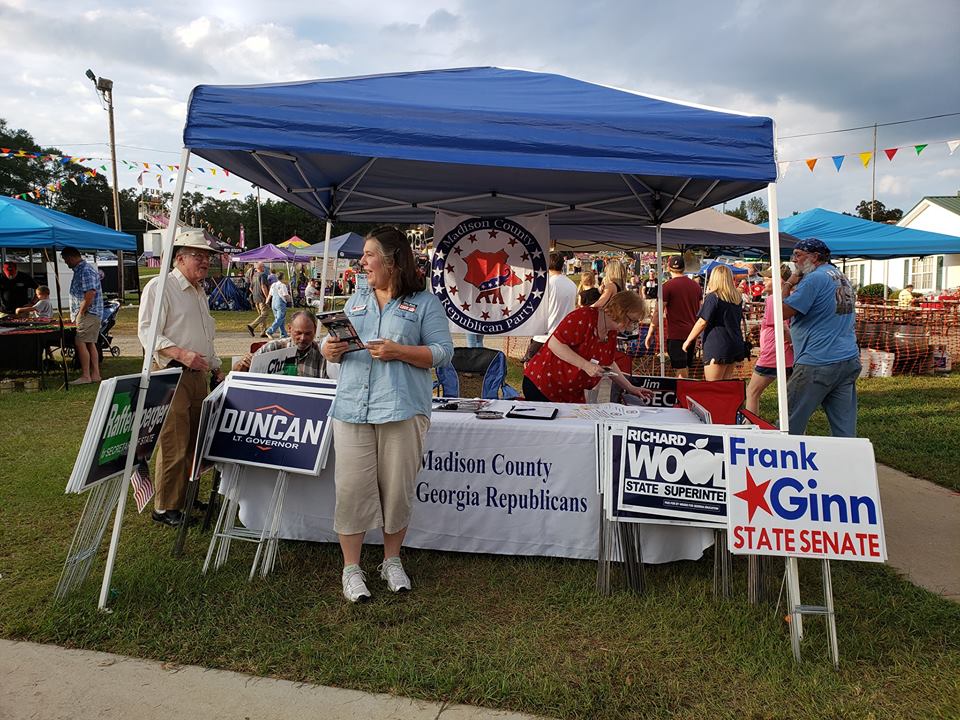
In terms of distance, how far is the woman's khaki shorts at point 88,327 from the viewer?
9883 millimetres

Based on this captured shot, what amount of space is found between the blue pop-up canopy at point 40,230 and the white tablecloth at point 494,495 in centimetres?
734

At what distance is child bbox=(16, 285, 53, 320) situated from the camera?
40.3 feet

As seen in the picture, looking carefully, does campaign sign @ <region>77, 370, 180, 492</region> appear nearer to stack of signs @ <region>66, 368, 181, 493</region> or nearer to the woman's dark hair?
stack of signs @ <region>66, 368, 181, 493</region>

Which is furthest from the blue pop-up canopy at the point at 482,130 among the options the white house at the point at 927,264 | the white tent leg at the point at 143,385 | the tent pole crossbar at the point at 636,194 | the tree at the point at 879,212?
the tree at the point at 879,212

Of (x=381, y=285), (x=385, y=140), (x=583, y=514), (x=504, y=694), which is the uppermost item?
(x=385, y=140)

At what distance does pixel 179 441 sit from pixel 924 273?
38572mm

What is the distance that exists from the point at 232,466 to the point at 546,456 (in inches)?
68.3

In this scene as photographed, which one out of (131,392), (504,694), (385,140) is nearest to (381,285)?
(385,140)

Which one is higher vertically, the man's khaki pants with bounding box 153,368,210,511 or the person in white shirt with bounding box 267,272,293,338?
the person in white shirt with bounding box 267,272,293,338

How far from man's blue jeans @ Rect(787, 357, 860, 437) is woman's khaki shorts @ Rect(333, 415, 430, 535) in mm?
2688

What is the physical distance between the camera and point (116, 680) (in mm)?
2744

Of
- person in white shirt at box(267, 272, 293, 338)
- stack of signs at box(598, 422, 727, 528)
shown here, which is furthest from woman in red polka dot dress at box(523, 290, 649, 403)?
person in white shirt at box(267, 272, 293, 338)

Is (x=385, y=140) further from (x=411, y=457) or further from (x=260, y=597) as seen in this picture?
(x=260, y=597)

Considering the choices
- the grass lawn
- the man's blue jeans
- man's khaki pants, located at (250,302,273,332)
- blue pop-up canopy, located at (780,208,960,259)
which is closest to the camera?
the grass lawn
